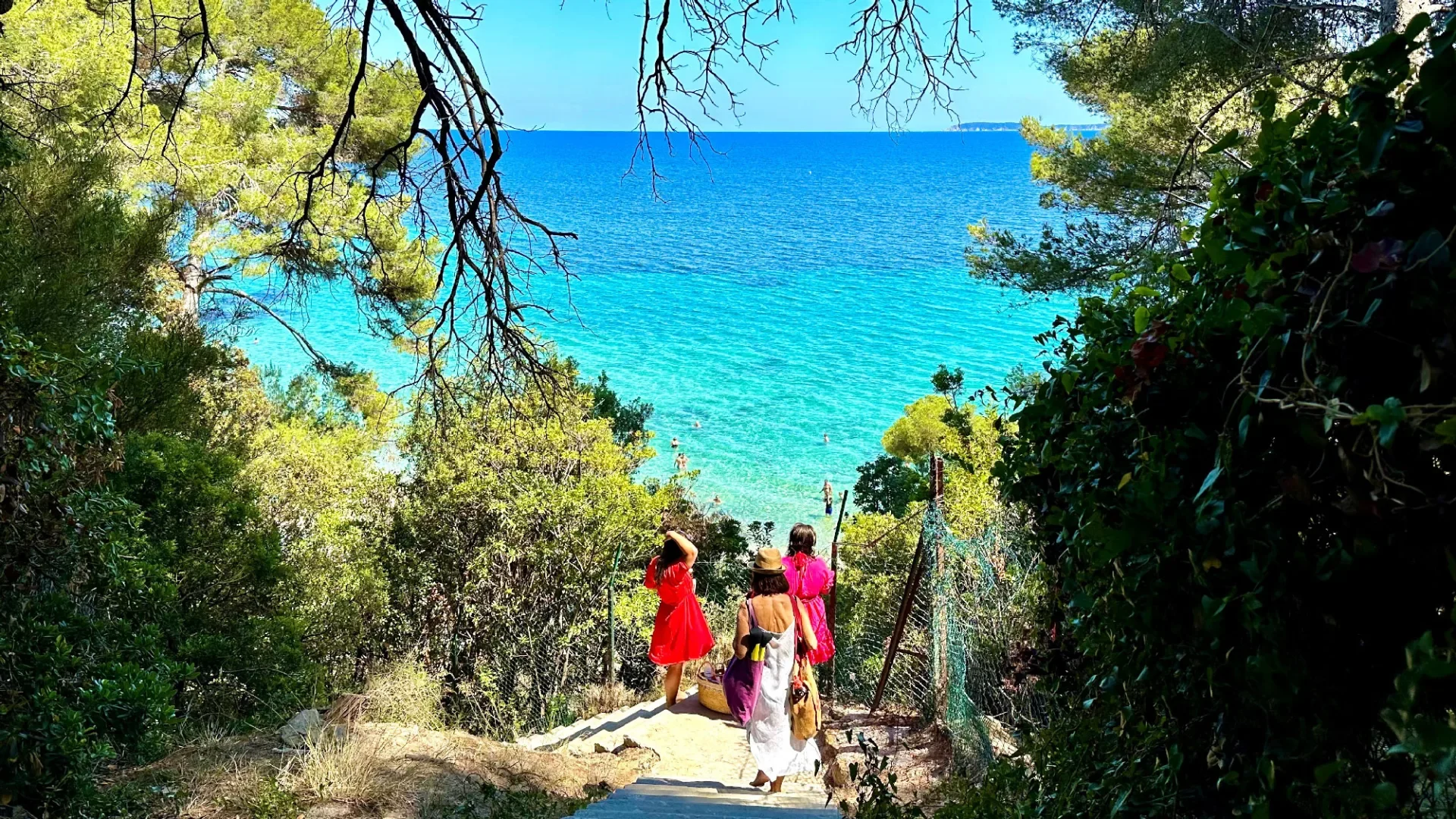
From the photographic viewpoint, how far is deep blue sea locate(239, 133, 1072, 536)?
34.2 meters

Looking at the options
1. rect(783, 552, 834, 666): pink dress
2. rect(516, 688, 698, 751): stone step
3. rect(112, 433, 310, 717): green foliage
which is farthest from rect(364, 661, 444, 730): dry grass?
rect(783, 552, 834, 666): pink dress

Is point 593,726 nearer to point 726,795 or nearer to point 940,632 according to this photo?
point 726,795

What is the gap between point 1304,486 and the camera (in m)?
1.05

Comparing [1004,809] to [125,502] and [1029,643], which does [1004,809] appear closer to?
[1029,643]

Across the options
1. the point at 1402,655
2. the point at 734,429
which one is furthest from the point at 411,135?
the point at 734,429

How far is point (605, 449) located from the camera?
1070cm

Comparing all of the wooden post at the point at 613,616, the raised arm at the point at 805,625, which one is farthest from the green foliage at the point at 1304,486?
the wooden post at the point at 613,616

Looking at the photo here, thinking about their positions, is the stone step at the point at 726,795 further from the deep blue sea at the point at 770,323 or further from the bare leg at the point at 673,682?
the deep blue sea at the point at 770,323

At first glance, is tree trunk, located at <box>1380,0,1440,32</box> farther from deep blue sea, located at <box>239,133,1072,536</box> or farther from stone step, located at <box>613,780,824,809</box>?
stone step, located at <box>613,780,824,809</box>

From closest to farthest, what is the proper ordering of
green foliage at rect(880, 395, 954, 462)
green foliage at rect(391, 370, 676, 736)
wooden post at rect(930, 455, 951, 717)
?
wooden post at rect(930, 455, 951, 717)
green foliage at rect(391, 370, 676, 736)
green foliage at rect(880, 395, 954, 462)

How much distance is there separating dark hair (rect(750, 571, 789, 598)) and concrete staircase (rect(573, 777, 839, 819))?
1.23 meters

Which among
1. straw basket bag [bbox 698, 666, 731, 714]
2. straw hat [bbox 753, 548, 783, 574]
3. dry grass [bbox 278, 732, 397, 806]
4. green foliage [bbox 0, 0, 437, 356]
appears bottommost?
straw basket bag [bbox 698, 666, 731, 714]

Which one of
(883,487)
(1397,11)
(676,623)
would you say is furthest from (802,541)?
(883,487)

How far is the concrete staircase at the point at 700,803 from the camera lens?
15.4 feet
